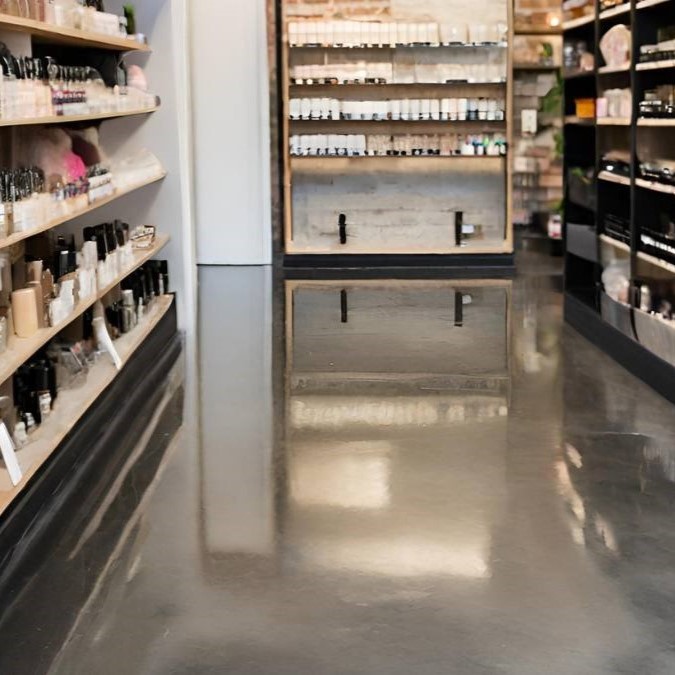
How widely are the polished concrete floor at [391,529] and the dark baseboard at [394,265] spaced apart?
3.49 m

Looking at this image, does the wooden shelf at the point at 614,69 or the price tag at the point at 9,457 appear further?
the wooden shelf at the point at 614,69

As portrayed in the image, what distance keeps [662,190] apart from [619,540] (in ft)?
9.98

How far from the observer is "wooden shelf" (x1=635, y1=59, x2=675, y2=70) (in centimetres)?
647

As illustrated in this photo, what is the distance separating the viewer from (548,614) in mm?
3496

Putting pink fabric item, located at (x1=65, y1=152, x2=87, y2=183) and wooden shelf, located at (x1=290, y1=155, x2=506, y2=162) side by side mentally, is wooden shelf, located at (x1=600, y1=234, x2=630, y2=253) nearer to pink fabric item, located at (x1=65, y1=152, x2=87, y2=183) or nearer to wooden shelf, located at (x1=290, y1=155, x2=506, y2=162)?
wooden shelf, located at (x1=290, y1=155, x2=506, y2=162)

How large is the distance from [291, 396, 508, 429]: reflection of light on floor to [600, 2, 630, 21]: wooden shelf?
2.79m

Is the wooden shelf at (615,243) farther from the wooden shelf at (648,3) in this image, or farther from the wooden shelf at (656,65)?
the wooden shelf at (648,3)

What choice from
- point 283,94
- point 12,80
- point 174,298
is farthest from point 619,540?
point 283,94

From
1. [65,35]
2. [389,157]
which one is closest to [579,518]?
[65,35]

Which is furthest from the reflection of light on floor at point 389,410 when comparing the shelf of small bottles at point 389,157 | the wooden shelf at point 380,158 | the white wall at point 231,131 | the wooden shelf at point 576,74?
the white wall at point 231,131

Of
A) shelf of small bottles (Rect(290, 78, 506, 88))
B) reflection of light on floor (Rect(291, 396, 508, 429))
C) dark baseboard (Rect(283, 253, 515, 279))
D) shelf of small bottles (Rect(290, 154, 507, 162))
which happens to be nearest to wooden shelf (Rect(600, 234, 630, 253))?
reflection of light on floor (Rect(291, 396, 508, 429))

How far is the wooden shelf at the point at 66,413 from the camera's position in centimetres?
414

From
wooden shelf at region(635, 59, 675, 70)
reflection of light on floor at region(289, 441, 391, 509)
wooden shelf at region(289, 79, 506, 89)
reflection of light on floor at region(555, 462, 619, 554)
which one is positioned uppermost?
wooden shelf at region(289, 79, 506, 89)

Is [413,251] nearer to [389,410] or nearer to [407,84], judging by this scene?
[407,84]
